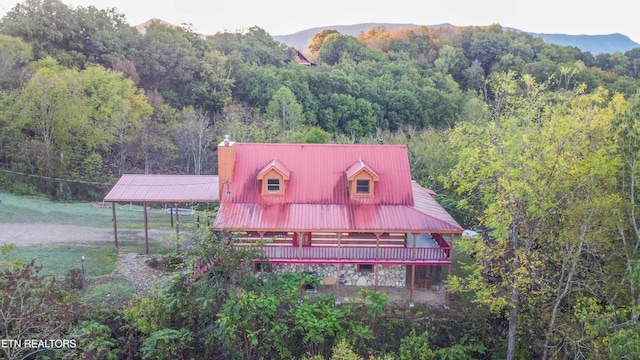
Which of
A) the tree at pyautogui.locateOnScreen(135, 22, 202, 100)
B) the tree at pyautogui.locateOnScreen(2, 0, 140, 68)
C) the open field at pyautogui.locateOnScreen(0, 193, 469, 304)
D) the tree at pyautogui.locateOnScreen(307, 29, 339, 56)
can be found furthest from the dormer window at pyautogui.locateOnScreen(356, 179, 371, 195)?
the tree at pyautogui.locateOnScreen(307, 29, 339, 56)

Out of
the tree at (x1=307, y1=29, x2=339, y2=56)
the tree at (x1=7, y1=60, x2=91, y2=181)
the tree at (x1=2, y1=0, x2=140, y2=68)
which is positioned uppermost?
the tree at (x1=307, y1=29, x2=339, y2=56)

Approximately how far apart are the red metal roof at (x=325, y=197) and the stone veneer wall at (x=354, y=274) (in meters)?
2.47

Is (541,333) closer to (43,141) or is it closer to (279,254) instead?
(279,254)

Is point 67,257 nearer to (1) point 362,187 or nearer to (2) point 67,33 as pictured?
(1) point 362,187

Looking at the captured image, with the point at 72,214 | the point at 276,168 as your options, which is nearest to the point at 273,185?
the point at 276,168

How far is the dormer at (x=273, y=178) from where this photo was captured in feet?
74.5

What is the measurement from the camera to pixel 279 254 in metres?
21.4

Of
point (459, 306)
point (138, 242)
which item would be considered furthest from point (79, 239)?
point (459, 306)

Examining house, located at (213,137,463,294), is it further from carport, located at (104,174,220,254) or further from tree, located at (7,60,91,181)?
tree, located at (7,60,91,181)

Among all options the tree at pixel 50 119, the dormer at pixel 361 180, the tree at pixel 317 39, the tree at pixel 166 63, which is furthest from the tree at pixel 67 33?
the tree at pixel 317 39

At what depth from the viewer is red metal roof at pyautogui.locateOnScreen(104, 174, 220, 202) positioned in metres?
23.8

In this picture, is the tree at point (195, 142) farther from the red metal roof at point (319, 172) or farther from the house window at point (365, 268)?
the house window at point (365, 268)

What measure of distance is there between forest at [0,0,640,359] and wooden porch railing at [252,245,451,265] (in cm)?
141

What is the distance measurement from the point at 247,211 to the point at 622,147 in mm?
15656
